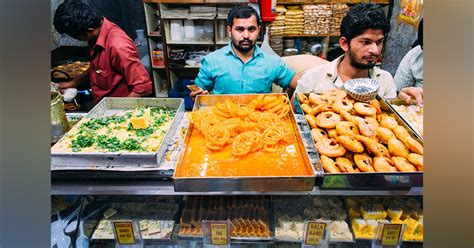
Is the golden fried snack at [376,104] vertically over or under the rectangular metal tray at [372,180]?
over

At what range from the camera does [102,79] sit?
3.34m

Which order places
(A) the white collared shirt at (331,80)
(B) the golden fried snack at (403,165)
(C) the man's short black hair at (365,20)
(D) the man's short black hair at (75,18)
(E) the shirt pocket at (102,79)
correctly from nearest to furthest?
(B) the golden fried snack at (403,165) < (C) the man's short black hair at (365,20) < (A) the white collared shirt at (331,80) < (D) the man's short black hair at (75,18) < (E) the shirt pocket at (102,79)

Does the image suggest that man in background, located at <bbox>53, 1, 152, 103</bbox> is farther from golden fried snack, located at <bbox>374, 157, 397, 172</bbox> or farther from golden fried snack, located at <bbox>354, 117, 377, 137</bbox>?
golden fried snack, located at <bbox>374, 157, 397, 172</bbox>

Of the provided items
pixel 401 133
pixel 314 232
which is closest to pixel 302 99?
pixel 401 133

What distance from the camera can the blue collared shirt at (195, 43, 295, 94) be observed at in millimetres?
3189

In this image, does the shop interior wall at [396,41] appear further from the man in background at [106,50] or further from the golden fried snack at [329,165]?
the golden fried snack at [329,165]

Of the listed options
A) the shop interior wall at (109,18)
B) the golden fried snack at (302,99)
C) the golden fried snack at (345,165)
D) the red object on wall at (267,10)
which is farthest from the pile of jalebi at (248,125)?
the shop interior wall at (109,18)

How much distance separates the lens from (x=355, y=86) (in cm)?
210

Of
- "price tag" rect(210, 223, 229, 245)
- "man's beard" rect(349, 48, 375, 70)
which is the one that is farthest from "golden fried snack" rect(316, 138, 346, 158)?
"man's beard" rect(349, 48, 375, 70)

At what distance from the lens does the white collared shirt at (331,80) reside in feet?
8.79

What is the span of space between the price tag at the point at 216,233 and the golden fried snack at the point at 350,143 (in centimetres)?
69

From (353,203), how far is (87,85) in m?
3.43

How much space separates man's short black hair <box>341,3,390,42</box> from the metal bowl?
1.67 ft
